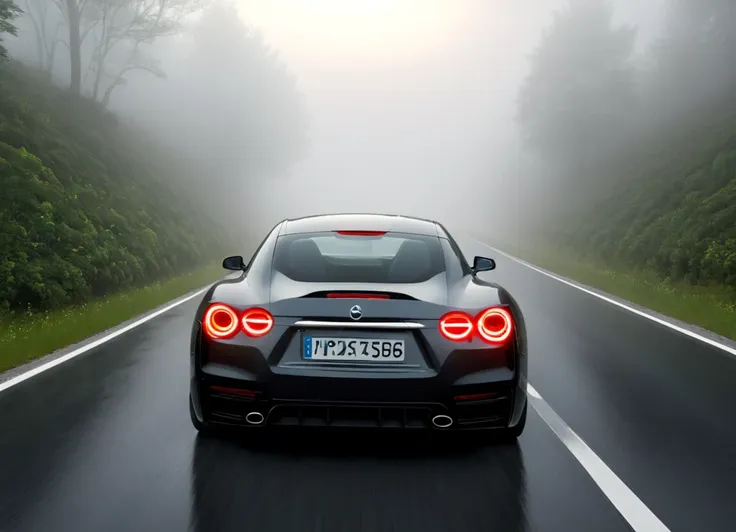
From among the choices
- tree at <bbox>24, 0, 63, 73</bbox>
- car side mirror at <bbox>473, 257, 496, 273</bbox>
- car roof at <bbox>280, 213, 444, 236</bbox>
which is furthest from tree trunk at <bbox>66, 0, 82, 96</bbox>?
car side mirror at <bbox>473, 257, 496, 273</bbox>

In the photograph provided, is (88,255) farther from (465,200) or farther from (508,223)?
(465,200)

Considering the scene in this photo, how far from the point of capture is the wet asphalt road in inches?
152

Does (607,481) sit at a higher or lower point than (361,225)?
lower

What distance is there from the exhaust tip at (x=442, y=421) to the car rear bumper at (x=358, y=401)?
2 centimetres

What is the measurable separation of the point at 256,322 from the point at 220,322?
256mm

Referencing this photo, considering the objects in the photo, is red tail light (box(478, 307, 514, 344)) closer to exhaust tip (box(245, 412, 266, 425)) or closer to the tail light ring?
the tail light ring

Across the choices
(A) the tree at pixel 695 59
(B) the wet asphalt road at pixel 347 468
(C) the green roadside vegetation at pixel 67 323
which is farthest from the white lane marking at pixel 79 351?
(A) the tree at pixel 695 59

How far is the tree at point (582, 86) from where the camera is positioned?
44.3 metres

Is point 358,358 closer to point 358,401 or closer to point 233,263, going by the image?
point 358,401

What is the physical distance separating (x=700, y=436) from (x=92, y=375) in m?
5.04

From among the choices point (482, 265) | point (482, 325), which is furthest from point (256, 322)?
point (482, 265)

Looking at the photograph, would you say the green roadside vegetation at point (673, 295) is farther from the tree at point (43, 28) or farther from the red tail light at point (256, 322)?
the tree at point (43, 28)

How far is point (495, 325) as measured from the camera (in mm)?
4703

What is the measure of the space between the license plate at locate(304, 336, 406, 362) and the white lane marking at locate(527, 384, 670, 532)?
129 centimetres
